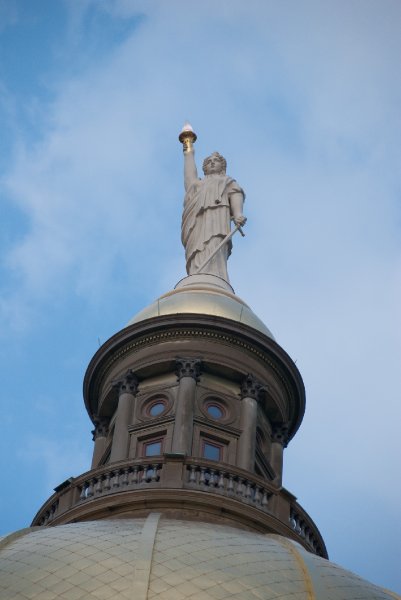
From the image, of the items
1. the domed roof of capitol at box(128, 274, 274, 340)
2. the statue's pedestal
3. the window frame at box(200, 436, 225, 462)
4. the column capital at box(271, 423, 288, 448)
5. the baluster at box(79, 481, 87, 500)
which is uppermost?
the statue's pedestal

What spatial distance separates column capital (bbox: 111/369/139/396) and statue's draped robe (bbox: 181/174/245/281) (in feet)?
18.7

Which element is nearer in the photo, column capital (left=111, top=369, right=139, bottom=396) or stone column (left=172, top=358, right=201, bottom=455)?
stone column (left=172, top=358, right=201, bottom=455)

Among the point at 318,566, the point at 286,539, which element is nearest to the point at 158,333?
the point at 286,539

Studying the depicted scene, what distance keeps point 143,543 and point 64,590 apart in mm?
2252

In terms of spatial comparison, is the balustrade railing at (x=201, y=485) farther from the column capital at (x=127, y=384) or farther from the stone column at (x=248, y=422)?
the column capital at (x=127, y=384)

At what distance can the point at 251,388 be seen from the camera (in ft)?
134

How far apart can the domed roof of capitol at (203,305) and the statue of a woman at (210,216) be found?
7.17 feet

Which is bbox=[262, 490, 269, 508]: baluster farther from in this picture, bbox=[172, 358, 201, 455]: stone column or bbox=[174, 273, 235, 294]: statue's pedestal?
bbox=[174, 273, 235, 294]: statue's pedestal

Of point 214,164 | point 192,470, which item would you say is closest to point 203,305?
point 192,470

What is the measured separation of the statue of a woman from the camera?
1841 inches

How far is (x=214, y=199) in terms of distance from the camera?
1881 inches

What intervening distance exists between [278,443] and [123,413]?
438cm

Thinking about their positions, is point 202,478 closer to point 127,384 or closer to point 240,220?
point 127,384

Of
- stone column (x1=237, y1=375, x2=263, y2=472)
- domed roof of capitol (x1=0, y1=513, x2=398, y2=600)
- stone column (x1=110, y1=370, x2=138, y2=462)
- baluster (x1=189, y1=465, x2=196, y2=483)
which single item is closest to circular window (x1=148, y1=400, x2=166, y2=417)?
stone column (x1=110, y1=370, x2=138, y2=462)
